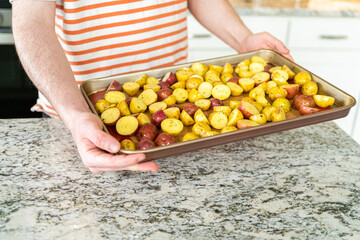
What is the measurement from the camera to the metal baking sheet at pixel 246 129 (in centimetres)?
99

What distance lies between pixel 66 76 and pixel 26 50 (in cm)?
17

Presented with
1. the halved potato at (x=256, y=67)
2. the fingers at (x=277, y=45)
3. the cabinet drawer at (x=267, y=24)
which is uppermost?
the fingers at (x=277, y=45)

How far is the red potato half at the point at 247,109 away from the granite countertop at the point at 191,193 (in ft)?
0.41

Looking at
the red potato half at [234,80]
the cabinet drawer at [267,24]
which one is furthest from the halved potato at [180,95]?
the cabinet drawer at [267,24]

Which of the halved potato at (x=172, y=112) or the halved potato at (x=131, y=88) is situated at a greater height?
the halved potato at (x=131, y=88)

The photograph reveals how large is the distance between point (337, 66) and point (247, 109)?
221 cm

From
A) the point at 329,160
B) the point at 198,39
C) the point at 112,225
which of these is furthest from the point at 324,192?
the point at 198,39

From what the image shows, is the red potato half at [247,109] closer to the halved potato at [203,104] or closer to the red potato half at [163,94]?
the halved potato at [203,104]

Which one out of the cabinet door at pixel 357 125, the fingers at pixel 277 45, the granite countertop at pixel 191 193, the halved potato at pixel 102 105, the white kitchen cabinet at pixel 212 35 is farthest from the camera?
the cabinet door at pixel 357 125

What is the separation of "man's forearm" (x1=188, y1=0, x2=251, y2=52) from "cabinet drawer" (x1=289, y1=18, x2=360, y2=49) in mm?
1187

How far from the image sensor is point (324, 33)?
117 inches

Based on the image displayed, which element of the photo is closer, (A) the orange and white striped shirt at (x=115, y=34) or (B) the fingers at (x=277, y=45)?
(A) the orange and white striped shirt at (x=115, y=34)

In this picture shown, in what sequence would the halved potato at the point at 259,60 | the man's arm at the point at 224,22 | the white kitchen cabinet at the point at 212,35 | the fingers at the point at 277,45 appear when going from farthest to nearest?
the white kitchen cabinet at the point at 212,35, the man's arm at the point at 224,22, the fingers at the point at 277,45, the halved potato at the point at 259,60

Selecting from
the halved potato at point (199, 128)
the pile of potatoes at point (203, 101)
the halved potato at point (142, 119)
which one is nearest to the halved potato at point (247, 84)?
the pile of potatoes at point (203, 101)
